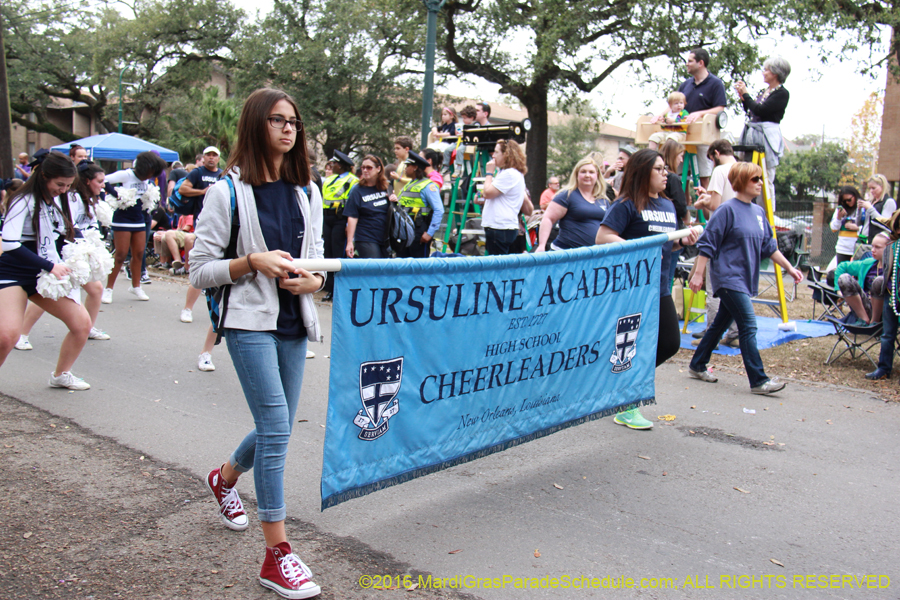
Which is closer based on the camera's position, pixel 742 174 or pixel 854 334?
pixel 742 174

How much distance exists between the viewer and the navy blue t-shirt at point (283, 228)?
3072mm

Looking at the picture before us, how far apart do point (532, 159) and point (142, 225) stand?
57.9 feet

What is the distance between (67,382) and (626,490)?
448cm

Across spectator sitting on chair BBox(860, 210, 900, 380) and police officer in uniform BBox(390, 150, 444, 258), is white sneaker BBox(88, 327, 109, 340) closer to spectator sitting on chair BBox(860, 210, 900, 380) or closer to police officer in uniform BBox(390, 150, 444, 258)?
police officer in uniform BBox(390, 150, 444, 258)

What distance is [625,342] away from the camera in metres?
4.71

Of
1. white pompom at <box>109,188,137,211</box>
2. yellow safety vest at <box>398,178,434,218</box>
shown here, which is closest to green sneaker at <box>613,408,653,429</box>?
yellow safety vest at <box>398,178,434,218</box>

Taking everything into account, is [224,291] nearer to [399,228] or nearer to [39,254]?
[39,254]

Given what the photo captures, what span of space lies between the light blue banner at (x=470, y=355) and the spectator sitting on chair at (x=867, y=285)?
4.02 meters

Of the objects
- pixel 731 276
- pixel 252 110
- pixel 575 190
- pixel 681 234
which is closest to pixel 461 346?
pixel 252 110

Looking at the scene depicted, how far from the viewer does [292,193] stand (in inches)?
125

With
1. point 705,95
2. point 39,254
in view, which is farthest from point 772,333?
point 39,254

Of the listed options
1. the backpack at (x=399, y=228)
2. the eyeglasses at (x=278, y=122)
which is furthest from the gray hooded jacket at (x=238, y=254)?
the backpack at (x=399, y=228)

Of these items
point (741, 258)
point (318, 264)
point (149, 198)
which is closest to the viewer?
point (318, 264)

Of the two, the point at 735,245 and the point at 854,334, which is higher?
the point at 735,245
